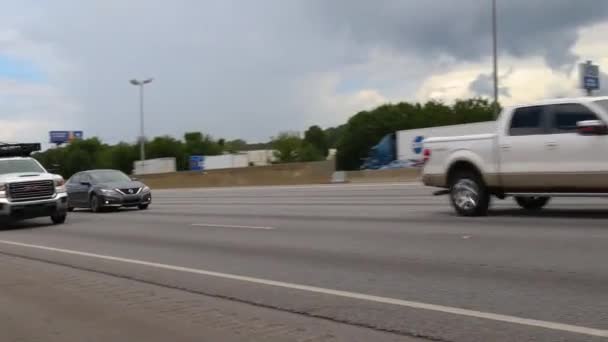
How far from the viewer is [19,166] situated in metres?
19.4

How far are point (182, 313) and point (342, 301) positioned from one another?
162 cm

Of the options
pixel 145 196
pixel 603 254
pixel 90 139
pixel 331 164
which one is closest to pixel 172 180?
pixel 331 164

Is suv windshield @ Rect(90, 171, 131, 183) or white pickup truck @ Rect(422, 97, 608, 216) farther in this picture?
suv windshield @ Rect(90, 171, 131, 183)

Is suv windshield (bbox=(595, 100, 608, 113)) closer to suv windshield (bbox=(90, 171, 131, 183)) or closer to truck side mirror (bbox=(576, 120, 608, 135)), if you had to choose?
truck side mirror (bbox=(576, 120, 608, 135))

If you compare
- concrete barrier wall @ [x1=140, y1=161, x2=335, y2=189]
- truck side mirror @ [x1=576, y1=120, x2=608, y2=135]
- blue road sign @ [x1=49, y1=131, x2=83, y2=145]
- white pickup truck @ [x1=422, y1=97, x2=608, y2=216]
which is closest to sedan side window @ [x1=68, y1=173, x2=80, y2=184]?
white pickup truck @ [x1=422, y1=97, x2=608, y2=216]

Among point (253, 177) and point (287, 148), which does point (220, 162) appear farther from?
point (287, 148)

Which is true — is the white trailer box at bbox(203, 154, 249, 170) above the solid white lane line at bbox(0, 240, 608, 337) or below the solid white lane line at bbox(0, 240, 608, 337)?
above

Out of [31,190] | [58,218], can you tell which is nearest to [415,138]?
[58,218]

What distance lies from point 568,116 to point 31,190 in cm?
1301

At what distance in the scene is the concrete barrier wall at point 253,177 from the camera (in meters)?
49.2

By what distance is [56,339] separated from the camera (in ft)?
21.3

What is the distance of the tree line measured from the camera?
108 meters

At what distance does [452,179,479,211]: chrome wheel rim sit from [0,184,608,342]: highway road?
432mm

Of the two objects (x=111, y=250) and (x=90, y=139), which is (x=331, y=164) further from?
(x=90, y=139)
